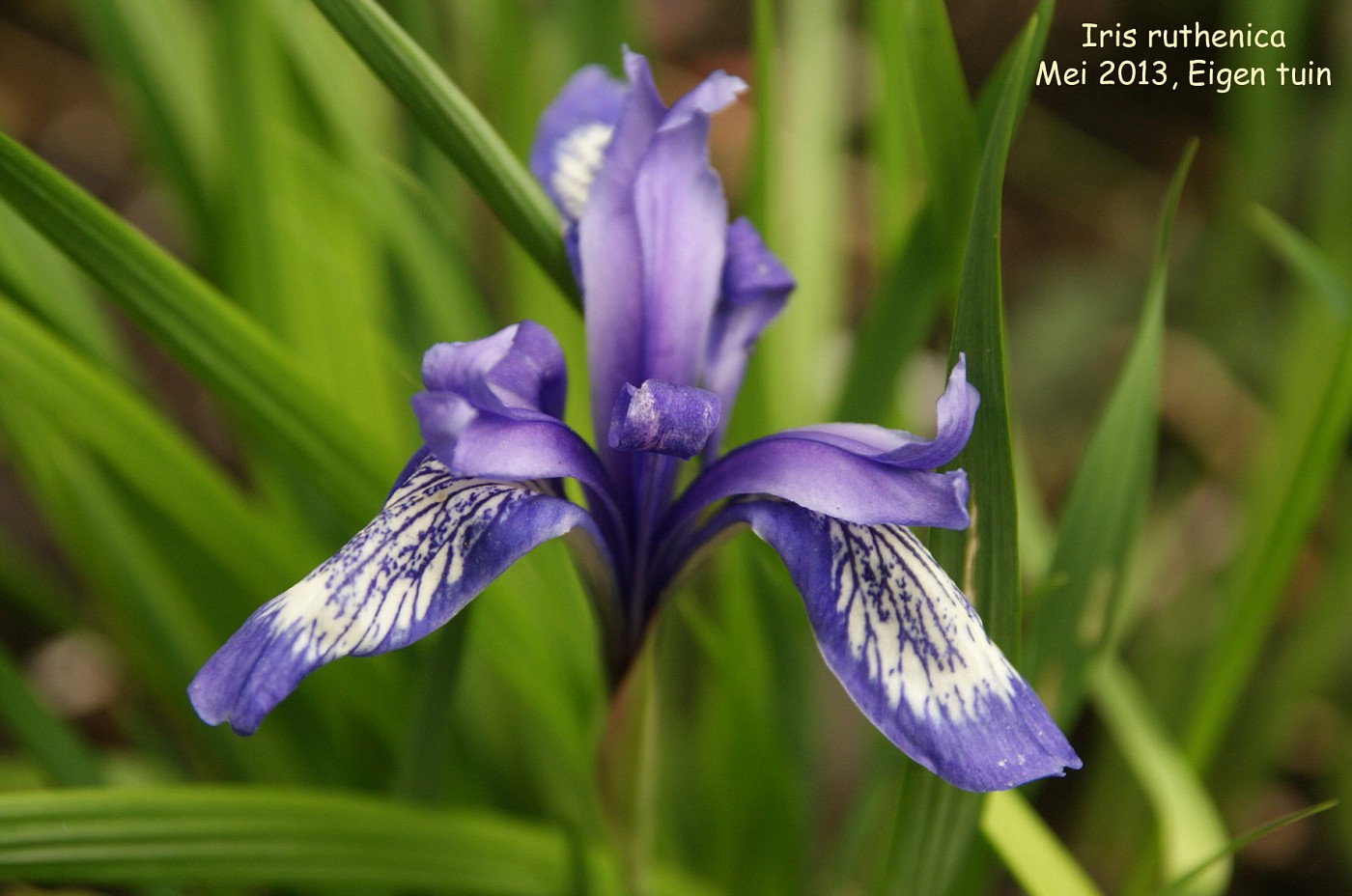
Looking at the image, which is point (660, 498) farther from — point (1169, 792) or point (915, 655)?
point (1169, 792)

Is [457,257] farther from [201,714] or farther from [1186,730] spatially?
[1186,730]

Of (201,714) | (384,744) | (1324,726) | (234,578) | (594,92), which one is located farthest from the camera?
(1324,726)

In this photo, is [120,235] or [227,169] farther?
[227,169]

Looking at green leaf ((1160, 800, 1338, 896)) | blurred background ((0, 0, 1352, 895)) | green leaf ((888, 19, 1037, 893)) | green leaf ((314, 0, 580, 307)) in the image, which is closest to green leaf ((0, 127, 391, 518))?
blurred background ((0, 0, 1352, 895))

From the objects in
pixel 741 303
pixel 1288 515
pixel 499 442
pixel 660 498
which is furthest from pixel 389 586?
pixel 1288 515

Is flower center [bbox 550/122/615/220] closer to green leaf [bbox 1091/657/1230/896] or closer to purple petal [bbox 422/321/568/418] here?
purple petal [bbox 422/321/568/418]

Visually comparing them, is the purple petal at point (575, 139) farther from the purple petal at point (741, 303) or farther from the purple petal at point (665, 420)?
the purple petal at point (665, 420)

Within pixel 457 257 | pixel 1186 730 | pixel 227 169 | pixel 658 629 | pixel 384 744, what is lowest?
pixel 1186 730

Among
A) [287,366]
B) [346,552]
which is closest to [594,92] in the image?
[287,366]
